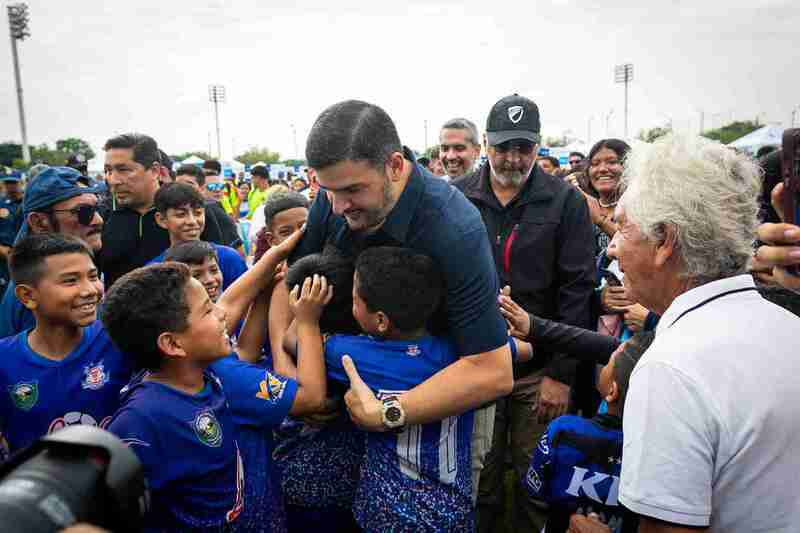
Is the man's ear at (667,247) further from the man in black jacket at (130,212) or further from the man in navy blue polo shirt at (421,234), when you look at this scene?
the man in black jacket at (130,212)

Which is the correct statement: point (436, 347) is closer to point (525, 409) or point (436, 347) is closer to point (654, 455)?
point (654, 455)

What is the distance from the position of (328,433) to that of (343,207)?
858mm

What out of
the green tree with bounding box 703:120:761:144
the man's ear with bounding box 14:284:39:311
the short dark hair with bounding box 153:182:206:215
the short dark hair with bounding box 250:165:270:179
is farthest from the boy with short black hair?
the green tree with bounding box 703:120:761:144

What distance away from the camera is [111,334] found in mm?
1885

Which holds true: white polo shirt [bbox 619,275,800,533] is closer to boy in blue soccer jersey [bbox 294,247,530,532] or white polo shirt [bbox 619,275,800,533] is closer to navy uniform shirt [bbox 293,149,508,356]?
navy uniform shirt [bbox 293,149,508,356]

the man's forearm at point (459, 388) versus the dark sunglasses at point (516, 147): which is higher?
the dark sunglasses at point (516, 147)

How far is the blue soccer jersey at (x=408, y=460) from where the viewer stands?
187 cm

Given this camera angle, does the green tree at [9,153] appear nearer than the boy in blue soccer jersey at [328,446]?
No

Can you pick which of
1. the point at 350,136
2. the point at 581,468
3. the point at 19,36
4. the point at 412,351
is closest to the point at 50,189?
the point at 350,136

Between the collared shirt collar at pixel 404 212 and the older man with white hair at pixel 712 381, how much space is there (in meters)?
0.76

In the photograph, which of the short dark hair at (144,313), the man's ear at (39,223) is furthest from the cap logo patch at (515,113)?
the man's ear at (39,223)

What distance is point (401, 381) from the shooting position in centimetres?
192

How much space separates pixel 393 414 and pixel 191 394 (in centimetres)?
69

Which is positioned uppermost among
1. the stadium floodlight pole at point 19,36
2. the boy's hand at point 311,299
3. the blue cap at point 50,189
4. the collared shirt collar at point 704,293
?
the stadium floodlight pole at point 19,36
